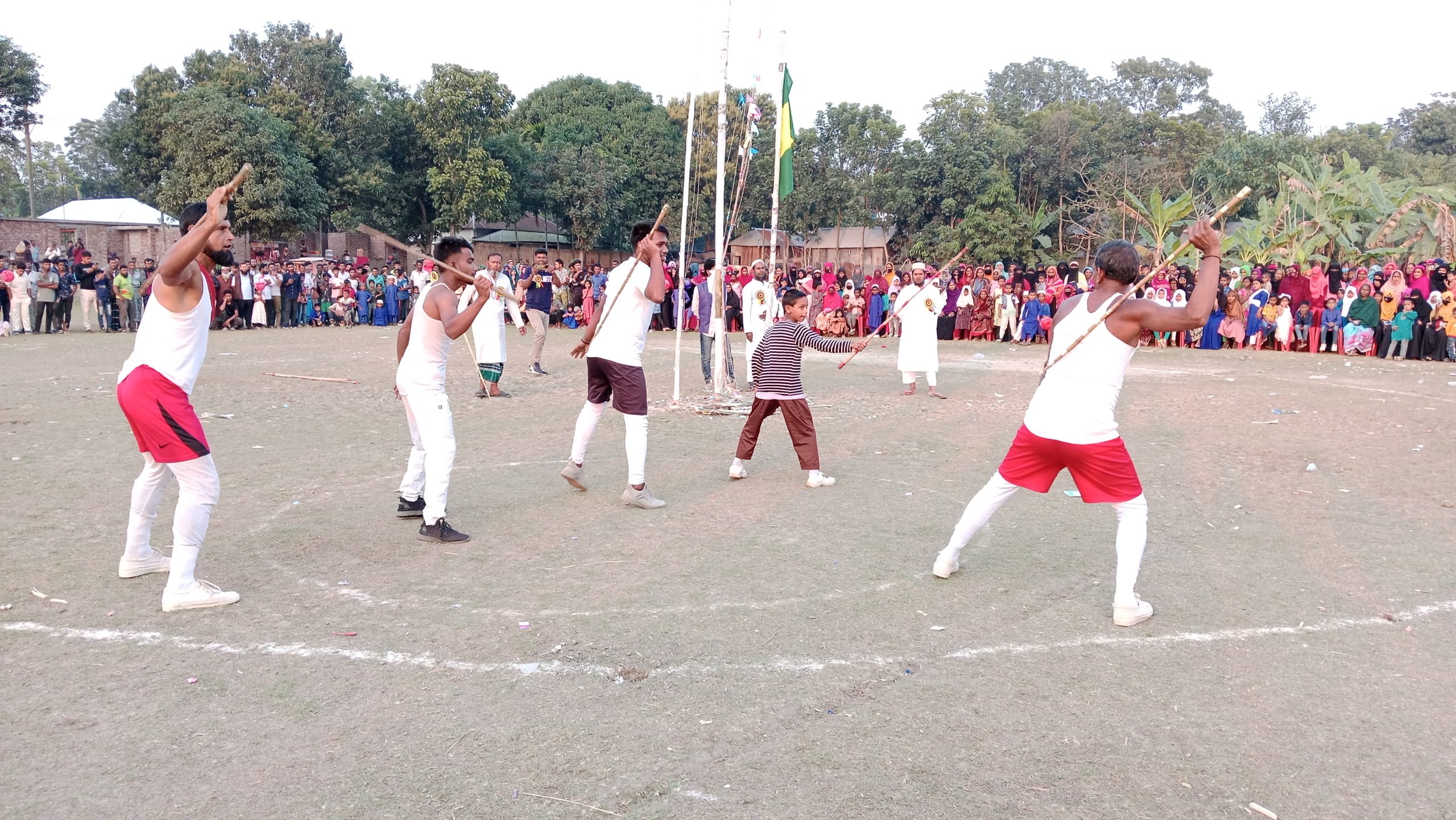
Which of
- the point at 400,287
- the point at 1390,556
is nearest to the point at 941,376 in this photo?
the point at 1390,556

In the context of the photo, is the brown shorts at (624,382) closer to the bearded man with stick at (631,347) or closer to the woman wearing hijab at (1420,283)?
the bearded man with stick at (631,347)

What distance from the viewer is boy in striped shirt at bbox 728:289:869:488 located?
8.01 m

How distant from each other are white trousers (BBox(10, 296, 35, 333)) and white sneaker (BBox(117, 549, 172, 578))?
66.7 feet

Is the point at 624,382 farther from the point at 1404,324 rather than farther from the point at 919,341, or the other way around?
the point at 1404,324

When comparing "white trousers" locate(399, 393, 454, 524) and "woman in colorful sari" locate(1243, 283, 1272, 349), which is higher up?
"woman in colorful sari" locate(1243, 283, 1272, 349)

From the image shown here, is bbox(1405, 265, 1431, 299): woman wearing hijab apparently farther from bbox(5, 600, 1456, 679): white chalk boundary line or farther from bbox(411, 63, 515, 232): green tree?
Result: bbox(411, 63, 515, 232): green tree

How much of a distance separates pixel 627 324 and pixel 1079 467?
331 cm

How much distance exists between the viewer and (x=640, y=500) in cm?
718

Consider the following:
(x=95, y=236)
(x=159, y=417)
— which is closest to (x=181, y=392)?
(x=159, y=417)

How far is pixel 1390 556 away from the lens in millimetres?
6152

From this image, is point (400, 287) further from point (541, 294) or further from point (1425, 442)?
point (1425, 442)

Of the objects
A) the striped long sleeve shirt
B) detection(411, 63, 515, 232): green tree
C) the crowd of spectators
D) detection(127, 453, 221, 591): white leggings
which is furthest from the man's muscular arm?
detection(411, 63, 515, 232): green tree

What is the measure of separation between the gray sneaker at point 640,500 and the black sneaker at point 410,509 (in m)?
1.35

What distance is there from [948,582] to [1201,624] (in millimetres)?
1236
